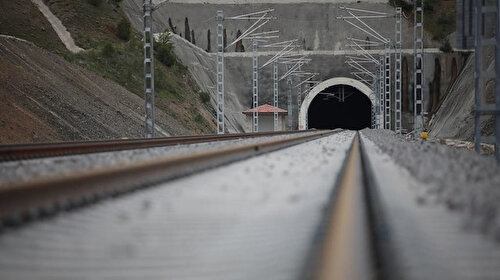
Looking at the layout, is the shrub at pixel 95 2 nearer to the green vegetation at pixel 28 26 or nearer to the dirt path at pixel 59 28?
the dirt path at pixel 59 28

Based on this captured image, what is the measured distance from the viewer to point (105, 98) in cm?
3189

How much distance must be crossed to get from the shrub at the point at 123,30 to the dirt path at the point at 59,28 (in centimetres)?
450

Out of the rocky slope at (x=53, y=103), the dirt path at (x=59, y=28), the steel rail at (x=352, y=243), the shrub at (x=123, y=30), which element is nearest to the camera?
the steel rail at (x=352, y=243)

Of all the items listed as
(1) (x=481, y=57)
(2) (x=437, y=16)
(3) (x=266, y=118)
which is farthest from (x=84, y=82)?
(2) (x=437, y=16)

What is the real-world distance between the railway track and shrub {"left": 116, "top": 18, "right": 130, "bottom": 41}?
4746 centimetres

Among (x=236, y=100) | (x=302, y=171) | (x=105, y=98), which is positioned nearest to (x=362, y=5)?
(x=236, y=100)

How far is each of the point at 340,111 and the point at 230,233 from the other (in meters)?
85.8

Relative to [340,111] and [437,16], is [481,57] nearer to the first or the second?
[437,16]

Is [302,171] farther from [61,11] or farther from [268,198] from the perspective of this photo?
[61,11]

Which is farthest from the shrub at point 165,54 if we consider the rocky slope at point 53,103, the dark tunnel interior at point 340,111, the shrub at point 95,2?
the dark tunnel interior at point 340,111

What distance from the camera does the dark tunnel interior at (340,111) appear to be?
8262 cm

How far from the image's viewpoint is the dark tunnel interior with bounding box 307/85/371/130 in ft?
271

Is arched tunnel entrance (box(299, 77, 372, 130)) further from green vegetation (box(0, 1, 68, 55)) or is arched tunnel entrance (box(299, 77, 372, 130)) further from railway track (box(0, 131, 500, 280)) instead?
railway track (box(0, 131, 500, 280))

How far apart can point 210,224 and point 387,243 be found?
3.30 ft
